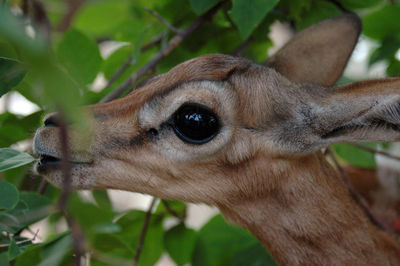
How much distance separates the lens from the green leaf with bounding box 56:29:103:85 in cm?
185

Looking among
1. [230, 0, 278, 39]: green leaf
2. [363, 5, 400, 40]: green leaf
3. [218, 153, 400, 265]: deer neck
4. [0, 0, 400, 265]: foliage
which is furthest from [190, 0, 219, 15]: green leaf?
[363, 5, 400, 40]: green leaf

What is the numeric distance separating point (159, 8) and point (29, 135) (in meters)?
0.81

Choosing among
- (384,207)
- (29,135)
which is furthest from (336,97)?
(384,207)

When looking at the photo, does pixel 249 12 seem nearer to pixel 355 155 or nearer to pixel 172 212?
pixel 172 212

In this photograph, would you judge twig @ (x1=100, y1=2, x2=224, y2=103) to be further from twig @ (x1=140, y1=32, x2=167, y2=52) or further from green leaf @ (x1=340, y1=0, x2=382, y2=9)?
green leaf @ (x1=340, y1=0, x2=382, y2=9)

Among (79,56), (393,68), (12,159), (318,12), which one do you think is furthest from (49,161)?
(393,68)

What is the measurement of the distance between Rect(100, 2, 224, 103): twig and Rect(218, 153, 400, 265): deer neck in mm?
634

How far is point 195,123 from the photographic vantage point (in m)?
1.60

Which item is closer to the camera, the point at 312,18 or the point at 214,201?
the point at 214,201

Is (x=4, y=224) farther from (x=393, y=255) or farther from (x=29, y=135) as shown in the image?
(x=393, y=255)

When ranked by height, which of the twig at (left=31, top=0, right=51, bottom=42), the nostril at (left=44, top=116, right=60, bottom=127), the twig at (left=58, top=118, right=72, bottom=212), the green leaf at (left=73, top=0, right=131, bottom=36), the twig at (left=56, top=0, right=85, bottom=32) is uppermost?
the twig at (left=56, top=0, right=85, bottom=32)

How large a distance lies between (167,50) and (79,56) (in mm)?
363

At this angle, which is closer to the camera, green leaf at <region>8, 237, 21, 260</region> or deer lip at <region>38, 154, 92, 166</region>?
green leaf at <region>8, 237, 21, 260</region>

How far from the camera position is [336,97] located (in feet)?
5.36
